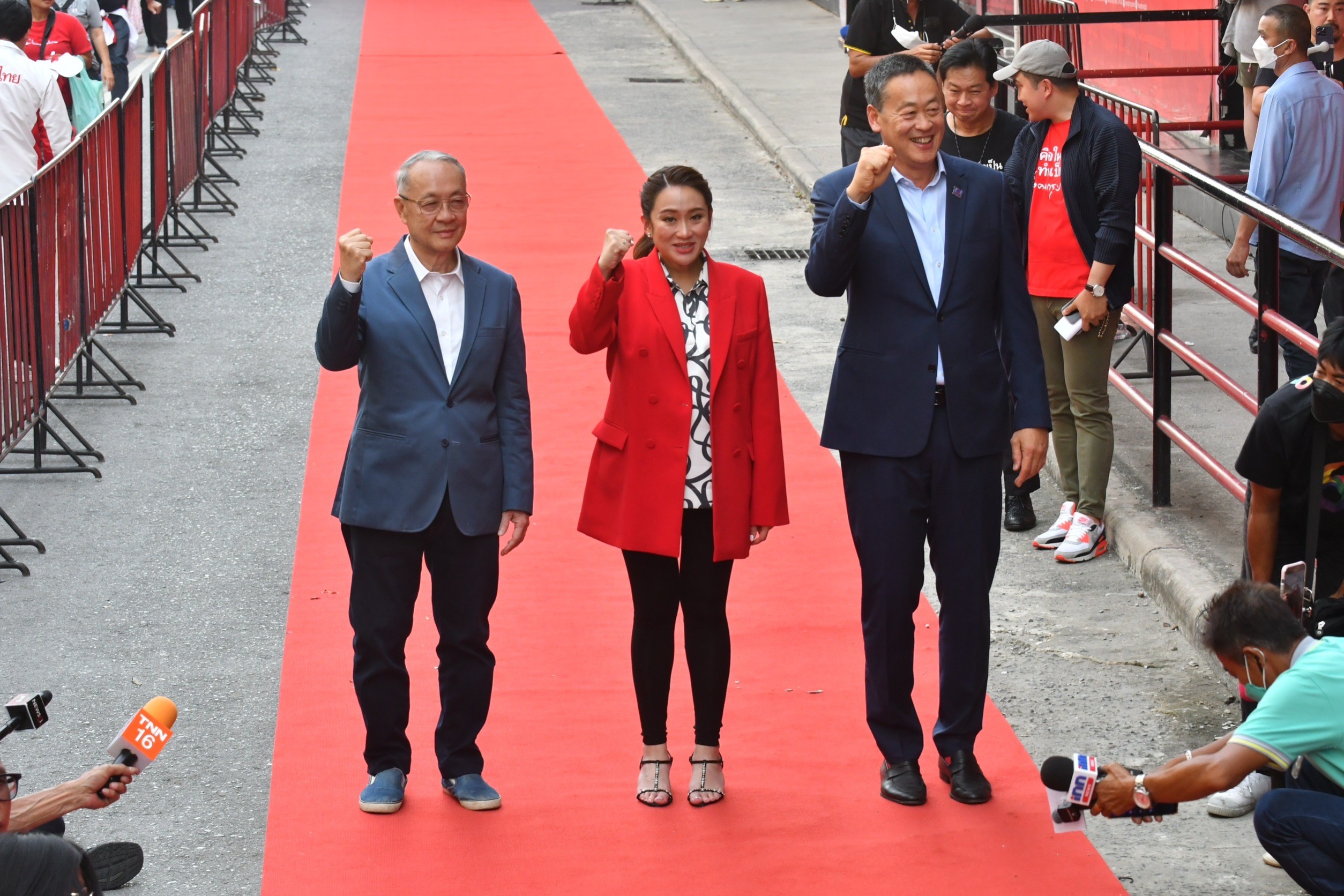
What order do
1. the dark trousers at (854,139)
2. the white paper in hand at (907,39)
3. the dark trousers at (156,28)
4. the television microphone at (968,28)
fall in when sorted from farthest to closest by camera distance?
the dark trousers at (156,28) < the dark trousers at (854,139) < the television microphone at (968,28) < the white paper in hand at (907,39)

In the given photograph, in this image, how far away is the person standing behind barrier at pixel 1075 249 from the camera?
713cm

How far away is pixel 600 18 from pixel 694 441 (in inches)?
921

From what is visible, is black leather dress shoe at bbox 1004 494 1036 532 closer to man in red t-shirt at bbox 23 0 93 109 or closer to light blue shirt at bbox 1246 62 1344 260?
light blue shirt at bbox 1246 62 1344 260

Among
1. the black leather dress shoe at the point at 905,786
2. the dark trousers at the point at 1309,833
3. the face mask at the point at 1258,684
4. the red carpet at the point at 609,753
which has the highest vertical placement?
the face mask at the point at 1258,684

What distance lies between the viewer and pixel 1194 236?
40.8ft

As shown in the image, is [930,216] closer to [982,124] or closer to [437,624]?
[437,624]

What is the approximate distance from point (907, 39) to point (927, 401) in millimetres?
5255

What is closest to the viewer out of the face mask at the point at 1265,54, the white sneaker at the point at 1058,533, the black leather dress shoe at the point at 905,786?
the black leather dress shoe at the point at 905,786

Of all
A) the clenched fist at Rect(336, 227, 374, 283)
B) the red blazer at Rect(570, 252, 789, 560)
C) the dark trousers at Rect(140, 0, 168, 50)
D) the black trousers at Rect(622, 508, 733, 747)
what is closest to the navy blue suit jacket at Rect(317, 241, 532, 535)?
the clenched fist at Rect(336, 227, 374, 283)

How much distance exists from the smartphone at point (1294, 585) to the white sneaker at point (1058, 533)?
8.97 ft

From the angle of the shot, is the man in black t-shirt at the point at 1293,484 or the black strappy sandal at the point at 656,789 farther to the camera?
the black strappy sandal at the point at 656,789

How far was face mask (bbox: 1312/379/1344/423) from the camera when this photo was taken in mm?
4926

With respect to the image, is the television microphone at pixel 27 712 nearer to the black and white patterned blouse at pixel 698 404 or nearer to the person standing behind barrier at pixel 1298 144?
the black and white patterned blouse at pixel 698 404

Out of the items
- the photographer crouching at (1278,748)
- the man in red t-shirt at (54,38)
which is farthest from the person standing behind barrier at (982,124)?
the man in red t-shirt at (54,38)
